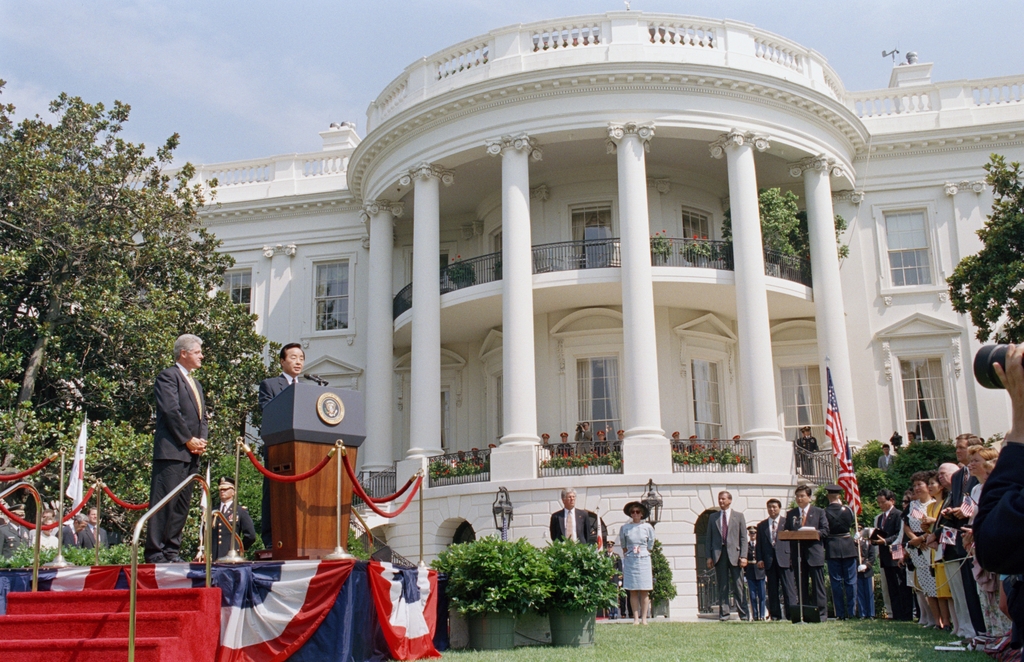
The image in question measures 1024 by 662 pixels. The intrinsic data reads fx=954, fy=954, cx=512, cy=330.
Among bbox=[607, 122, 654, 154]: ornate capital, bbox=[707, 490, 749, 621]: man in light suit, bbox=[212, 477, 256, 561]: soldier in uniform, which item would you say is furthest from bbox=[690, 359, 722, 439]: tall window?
bbox=[212, 477, 256, 561]: soldier in uniform

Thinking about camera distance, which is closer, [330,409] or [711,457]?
[330,409]

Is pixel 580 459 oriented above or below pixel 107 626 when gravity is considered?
above

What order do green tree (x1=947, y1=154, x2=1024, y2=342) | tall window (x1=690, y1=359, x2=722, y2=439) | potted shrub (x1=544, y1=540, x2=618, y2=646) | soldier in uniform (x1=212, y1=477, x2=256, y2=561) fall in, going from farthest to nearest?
tall window (x1=690, y1=359, x2=722, y2=439)
green tree (x1=947, y1=154, x2=1024, y2=342)
soldier in uniform (x1=212, y1=477, x2=256, y2=561)
potted shrub (x1=544, y1=540, x2=618, y2=646)

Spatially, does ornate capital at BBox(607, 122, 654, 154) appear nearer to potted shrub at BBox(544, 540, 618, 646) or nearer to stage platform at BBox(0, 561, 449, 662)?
potted shrub at BBox(544, 540, 618, 646)

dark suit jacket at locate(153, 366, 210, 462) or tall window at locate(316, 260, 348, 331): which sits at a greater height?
tall window at locate(316, 260, 348, 331)

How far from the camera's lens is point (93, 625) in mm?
6531

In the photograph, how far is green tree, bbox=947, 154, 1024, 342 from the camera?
63.3ft

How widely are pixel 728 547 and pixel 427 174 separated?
12987 mm

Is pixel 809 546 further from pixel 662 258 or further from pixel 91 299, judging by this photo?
pixel 91 299

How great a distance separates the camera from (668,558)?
762 inches

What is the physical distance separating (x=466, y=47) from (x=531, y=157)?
11.6ft

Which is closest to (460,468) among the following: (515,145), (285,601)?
(515,145)

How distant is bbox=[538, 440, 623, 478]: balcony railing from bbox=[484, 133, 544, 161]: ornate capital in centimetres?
698

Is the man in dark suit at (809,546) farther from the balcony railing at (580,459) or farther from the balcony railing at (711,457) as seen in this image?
the balcony railing at (580,459)
